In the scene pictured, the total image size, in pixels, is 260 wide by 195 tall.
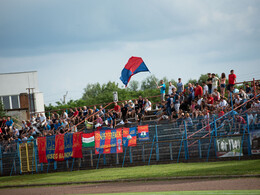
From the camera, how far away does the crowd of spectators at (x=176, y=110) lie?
23.3 m

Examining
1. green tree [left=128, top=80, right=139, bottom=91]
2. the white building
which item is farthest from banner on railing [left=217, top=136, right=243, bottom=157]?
green tree [left=128, top=80, right=139, bottom=91]

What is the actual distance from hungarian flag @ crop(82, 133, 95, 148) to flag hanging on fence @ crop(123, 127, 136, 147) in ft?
6.56

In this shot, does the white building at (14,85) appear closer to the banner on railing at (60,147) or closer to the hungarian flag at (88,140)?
the banner on railing at (60,147)

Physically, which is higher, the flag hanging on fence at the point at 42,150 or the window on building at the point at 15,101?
the window on building at the point at 15,101

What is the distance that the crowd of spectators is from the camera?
23312 millimetres

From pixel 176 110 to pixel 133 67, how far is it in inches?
161

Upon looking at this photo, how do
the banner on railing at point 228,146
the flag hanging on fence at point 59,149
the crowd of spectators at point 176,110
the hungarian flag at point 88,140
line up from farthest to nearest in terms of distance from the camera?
the flag hanging on fence at point 59,149 < the hungarian flag at point 88,140 < the crowd of spectators at point 176,110 < the banner on railing at point 228,146

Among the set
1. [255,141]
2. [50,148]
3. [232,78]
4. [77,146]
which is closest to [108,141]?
[77,146]

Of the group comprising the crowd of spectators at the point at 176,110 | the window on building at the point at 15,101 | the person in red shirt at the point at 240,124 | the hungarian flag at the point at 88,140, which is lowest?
the hungarian flag at the point at 88,140

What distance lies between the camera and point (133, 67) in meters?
26.9

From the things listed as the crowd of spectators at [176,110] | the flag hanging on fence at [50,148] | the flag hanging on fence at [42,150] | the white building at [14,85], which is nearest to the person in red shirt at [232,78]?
the crowd of spectators at [176,110]

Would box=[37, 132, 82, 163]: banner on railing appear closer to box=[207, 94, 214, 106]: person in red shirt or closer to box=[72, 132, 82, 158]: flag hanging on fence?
box=[72, 132, 82, 158]: flag hanging on fence

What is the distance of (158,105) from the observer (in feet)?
102

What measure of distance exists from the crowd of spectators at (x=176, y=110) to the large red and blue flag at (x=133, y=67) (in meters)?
1.84
